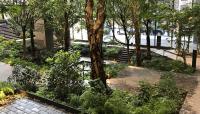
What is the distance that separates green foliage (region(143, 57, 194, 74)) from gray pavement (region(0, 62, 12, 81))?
27.6ft

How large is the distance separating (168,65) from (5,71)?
960cm

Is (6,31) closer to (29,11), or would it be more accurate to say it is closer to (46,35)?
(46,35)

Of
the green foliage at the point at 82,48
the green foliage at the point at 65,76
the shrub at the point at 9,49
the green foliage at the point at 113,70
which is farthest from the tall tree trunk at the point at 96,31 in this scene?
the green foliage at the point at 82,48

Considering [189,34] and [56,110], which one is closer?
[56,110]

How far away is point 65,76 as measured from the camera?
33.7ft

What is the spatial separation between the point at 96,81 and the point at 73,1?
9.88 m

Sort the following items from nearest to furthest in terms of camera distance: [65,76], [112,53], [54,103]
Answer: [54,103] < [65,76] < [112,53]

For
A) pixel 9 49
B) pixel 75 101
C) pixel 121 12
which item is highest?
pixel 121 12

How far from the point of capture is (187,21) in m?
16.3

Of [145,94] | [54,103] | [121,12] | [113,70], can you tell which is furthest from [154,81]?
[54,103]

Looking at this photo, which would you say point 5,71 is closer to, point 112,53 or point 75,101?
point 75,101

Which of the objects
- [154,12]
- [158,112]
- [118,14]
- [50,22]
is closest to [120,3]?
[118,14]

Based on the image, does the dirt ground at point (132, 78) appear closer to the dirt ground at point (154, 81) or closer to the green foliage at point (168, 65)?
the dirt ground at point (154, 81)

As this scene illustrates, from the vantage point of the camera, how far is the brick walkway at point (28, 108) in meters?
9.43
